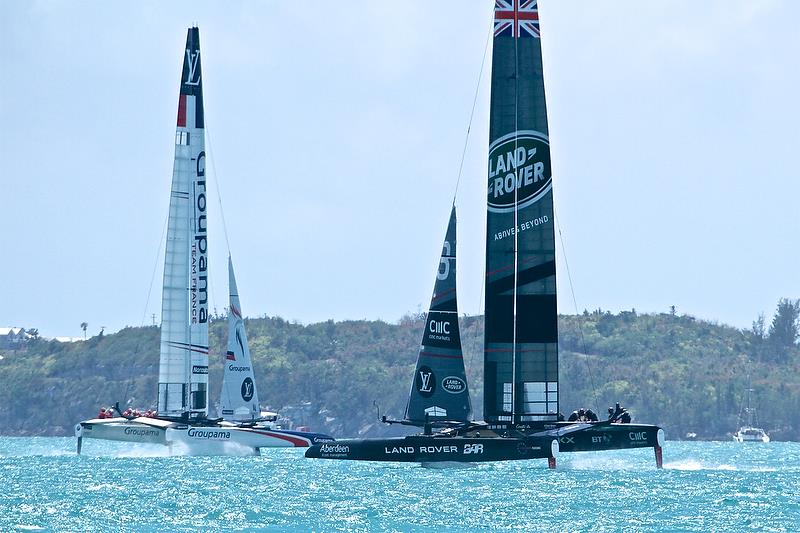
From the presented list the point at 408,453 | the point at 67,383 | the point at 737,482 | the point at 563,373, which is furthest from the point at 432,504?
the point at 67,383

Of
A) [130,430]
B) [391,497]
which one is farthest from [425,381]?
[130,430]

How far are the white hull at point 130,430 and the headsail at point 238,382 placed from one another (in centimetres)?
450

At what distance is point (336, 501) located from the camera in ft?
127

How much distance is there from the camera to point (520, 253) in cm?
4553

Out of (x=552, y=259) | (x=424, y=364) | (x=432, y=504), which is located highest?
(x=552, y=259)

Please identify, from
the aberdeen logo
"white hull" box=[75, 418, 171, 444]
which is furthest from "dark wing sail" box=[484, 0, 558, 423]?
"white hull" box=[75, 418, 171, 444]

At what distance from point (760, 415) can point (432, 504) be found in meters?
103

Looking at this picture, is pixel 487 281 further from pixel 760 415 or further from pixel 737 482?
pixel 760 415

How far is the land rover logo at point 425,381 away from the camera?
4744cm

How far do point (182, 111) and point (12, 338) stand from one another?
411ft

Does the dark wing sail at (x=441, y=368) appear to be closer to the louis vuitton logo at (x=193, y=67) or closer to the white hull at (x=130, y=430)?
the white hull at (x=130, y=430)

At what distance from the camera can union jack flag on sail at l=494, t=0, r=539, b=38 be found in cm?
4622

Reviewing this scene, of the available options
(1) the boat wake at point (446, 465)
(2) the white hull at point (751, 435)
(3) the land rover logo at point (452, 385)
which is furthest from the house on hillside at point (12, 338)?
(3) the land rover logo at point (452, 385)

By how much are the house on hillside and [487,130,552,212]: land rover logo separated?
135 meters
